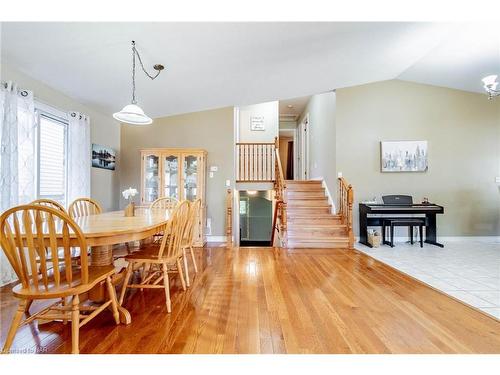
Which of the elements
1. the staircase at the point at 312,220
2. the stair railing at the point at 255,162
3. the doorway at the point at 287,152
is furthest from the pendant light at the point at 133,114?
the doorway at the point at 287,152

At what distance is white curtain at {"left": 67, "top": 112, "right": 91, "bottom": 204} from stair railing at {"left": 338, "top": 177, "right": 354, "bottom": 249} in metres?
4.39

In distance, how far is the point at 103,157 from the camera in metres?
4.47

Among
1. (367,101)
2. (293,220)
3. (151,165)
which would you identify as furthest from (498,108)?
(151,165)

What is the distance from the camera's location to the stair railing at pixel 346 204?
443 centimetres

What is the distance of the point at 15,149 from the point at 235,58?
2751 mm

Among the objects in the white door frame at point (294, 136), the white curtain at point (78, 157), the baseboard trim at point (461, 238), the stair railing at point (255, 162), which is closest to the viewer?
the white curtain at point (78, 157)

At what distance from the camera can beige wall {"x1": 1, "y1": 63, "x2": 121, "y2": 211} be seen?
2896 mm

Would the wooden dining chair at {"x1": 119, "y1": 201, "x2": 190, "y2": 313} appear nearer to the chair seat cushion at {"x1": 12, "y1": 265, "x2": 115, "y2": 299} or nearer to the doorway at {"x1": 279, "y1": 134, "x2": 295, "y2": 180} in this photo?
the chair seat cushion at {"x1": 12, "y1": 265, "x2": 115, "y2": 299}

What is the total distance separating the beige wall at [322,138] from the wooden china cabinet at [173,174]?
2.87 metres

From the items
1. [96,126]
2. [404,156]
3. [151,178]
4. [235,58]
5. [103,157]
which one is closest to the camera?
[235,58]

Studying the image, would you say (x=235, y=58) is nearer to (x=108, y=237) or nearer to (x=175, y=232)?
(x=175, y=232)

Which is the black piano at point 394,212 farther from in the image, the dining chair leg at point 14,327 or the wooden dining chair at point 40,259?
the dining chair leg at point 14,327

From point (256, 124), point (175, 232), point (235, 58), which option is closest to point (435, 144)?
point (256, 124)

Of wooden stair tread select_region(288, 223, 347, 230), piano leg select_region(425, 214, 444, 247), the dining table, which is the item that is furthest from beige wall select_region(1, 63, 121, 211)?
piano leg select_region(425, 214, 444, 247)
